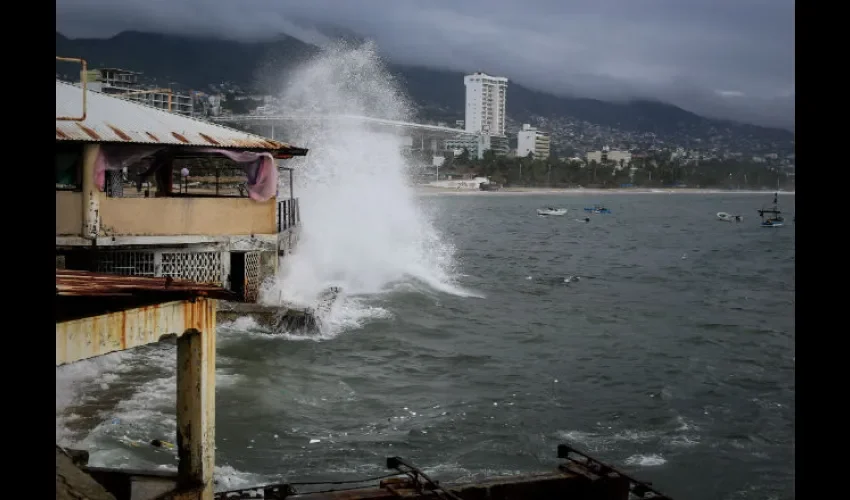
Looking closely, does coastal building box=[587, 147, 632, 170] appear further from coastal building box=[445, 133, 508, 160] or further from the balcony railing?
the balcony railing

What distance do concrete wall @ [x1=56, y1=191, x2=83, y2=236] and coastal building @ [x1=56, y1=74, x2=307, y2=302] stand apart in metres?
0.02

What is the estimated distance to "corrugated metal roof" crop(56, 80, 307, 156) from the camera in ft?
53.4

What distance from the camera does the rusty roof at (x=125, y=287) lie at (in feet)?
16.5

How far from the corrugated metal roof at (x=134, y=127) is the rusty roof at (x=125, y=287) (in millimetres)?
10950

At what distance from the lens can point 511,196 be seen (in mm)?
149125

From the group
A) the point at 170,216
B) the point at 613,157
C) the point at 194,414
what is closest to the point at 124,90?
the point at 170,216

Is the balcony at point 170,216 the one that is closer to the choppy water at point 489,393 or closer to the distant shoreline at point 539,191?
the choppy water at point 489,393

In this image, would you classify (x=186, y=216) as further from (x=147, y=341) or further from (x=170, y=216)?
(x=147, y=341)

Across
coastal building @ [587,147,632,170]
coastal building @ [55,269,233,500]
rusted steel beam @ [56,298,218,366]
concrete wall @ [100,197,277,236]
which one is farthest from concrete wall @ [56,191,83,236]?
coastal building @ [587,147,632,170]

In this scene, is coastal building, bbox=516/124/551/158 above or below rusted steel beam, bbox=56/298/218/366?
above

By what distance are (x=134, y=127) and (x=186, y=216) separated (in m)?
2.20
